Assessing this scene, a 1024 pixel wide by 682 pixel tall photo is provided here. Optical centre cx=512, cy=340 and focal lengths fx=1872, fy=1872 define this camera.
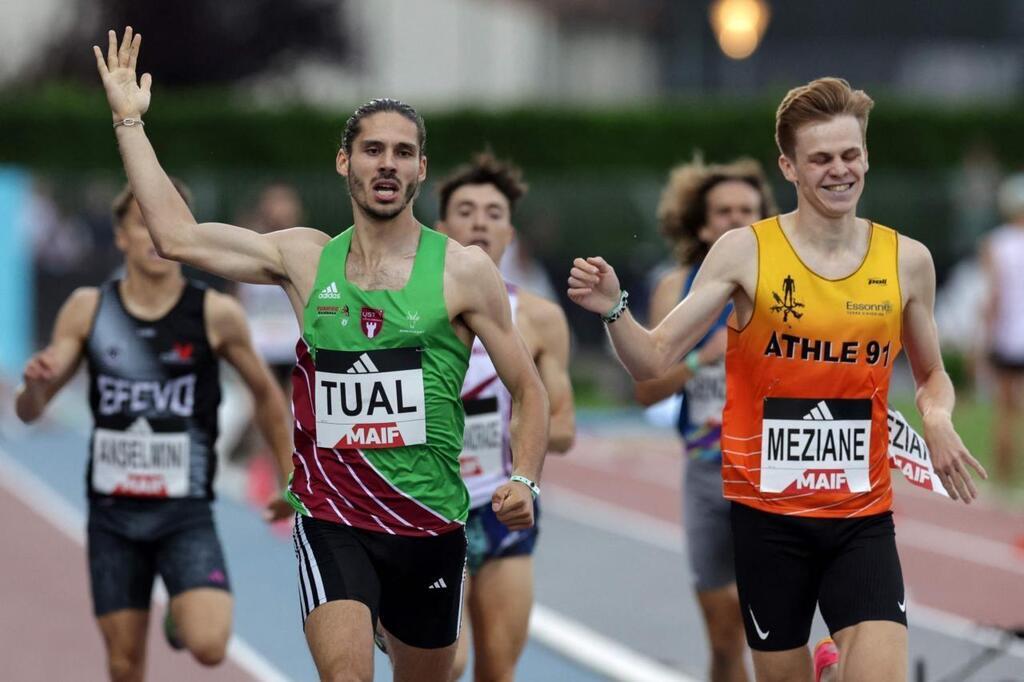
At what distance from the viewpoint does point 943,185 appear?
26.8 meters

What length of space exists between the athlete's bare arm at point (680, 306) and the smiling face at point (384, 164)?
1.89ft

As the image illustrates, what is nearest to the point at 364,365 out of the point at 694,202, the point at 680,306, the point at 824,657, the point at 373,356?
the point at 373,356

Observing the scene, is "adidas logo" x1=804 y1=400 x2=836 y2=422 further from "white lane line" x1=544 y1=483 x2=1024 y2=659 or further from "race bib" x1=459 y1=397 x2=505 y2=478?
"white lane line" x1=544 y1=483 x2=1024 y2=659

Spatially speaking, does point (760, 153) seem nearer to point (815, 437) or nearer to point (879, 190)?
point (879, 190)

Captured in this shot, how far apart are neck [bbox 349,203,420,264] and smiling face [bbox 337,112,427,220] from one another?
36 millimetres

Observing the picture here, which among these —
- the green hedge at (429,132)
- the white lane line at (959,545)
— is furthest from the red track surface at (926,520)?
the green hedge at (429,132)

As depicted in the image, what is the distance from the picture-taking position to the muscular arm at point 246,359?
23.1ft

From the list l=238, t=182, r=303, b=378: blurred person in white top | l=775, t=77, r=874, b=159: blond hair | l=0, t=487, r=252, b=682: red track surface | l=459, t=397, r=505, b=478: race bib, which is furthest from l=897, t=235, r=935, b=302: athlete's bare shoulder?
l=238, t=182, r=303, b=378: blurred person in white top

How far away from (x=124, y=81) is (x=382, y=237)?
911 millimetres

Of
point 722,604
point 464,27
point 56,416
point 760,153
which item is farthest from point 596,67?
point 722,604

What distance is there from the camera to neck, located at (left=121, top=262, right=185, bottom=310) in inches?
280

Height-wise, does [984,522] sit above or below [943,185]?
below

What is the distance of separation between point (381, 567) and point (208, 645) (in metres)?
1.47

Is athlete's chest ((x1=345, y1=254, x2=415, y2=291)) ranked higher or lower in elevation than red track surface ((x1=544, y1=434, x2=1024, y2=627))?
higher
